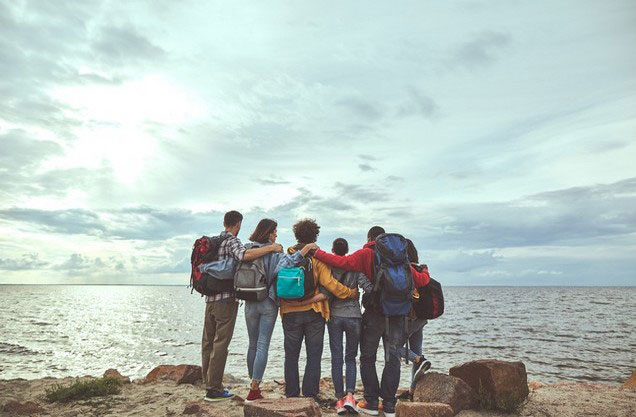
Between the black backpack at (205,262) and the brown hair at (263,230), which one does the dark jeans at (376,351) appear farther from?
the black backpack at (205,262)

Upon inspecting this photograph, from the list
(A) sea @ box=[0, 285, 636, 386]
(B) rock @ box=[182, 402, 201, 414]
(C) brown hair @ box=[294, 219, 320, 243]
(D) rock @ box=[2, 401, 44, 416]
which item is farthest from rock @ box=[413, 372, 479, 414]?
(A) sea @ box=[0, 285, 636, 386]

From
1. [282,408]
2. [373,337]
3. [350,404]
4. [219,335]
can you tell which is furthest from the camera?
[219,335]

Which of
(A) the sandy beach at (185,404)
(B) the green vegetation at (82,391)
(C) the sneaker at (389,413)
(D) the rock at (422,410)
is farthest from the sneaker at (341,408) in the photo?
(B) the green vegetation at (82,391)

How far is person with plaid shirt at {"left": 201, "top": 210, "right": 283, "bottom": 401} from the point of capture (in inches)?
233

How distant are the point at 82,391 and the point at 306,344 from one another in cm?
434

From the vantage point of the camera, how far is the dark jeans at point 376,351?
580cm

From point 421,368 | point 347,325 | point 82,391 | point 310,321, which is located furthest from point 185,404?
point 421,368

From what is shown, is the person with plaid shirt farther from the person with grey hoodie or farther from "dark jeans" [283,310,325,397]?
the person with grey hoodie

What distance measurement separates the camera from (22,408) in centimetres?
620

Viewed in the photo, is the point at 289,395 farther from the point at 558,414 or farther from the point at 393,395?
the point at 558,414

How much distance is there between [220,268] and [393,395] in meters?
3.21

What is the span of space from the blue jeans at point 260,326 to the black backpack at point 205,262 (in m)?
0.54

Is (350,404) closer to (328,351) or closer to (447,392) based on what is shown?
(447,392)

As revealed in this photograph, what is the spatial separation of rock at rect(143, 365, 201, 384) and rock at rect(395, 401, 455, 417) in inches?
186
